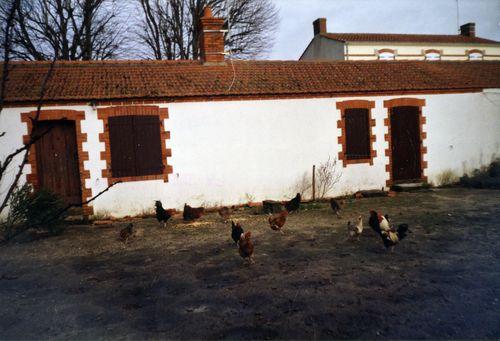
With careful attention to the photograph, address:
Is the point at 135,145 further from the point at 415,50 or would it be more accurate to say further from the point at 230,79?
the point at 415,50

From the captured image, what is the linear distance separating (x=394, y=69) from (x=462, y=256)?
9959 mm

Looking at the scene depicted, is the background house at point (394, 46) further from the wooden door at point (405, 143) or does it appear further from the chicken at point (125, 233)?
the chicken at point (125, 233)

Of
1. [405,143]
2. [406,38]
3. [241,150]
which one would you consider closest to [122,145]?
[241,150]

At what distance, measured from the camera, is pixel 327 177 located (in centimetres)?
1216

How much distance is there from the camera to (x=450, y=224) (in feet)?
27.1

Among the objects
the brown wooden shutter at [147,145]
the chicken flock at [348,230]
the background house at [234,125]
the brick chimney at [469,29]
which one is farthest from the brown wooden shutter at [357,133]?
the brick chimney at [469,29]

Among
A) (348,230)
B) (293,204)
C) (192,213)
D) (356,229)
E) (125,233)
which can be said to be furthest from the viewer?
(293,204)

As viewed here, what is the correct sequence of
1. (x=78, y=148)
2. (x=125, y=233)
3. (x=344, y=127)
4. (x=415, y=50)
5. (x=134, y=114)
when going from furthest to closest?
(x=415, y=50) < (x=344, y=127) < (x=134, y=114) < (x=78, y=148) < (x=125, y=233)

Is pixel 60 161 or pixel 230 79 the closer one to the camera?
pixel 60 161

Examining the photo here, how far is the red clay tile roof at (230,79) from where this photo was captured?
10.7m

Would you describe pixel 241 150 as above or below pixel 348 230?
above

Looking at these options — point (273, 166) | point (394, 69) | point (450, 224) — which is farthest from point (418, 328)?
point (394, 69)

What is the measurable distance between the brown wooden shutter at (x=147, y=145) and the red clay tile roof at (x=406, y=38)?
70.7 ft

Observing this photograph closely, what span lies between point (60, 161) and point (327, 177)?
837 centimetres
